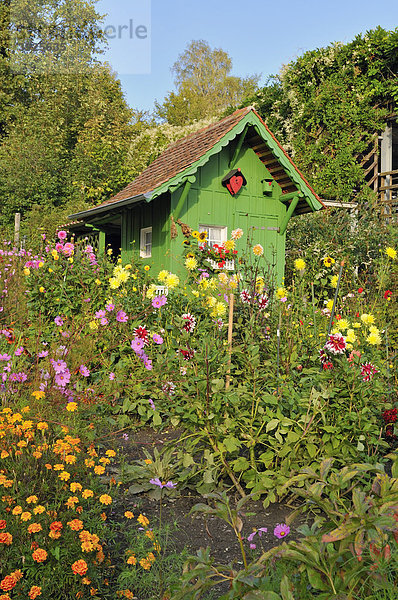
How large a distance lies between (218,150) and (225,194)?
3.77 feet

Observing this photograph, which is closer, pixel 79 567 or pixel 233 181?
pixel 79 567

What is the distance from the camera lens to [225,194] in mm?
10891

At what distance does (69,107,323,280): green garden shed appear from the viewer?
10.2 m

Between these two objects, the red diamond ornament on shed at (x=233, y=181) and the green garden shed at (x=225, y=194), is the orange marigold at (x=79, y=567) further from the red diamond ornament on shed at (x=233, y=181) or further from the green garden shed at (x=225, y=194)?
the red diamond ornament on shed at (x=233, y=181)

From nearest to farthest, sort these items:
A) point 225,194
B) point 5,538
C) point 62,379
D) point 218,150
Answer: point 5,538, point 62,379, point 218,150, point 225,194

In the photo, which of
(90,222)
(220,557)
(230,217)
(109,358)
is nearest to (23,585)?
(220,557)

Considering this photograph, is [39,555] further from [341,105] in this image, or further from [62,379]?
[341,105]

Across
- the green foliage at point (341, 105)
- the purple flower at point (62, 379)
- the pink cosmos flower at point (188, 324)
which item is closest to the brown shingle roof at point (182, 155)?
the green foliage at point (341, 105)

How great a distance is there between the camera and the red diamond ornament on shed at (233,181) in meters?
10.8

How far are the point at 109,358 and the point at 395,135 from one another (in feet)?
53.4

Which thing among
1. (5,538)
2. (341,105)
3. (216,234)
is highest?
(341,105)

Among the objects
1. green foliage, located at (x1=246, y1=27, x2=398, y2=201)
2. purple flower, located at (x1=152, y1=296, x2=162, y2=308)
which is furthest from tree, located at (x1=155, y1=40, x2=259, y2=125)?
purple flower, located at (x1=152, y1=296, x2=162, y2=308)

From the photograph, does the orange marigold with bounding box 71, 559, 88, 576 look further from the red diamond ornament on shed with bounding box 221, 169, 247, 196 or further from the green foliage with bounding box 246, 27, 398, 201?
the green foliage with bounding box 246, 27, 398, 201

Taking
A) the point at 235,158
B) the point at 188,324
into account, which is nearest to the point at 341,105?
the point at 235,158
